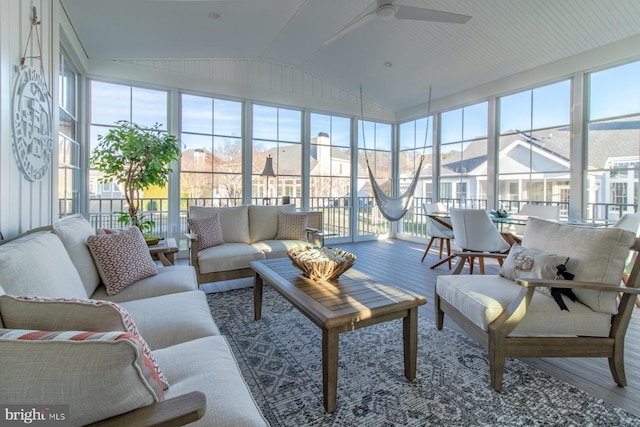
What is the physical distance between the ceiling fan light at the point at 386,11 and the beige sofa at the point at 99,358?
9.40ft

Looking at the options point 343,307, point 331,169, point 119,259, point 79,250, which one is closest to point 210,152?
point 331,169

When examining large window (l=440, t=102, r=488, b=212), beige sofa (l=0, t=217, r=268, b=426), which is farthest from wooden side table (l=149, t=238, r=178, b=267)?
large window (l=440, t=102, r=488, b=212)

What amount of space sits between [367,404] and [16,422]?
1.37 meters

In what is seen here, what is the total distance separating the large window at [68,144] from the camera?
3.23 metres

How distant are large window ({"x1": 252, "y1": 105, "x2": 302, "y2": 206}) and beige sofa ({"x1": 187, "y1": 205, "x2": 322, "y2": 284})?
1298 millimetres

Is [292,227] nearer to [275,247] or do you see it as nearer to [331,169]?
[275,247]

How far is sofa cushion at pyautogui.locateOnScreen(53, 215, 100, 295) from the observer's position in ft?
5.87

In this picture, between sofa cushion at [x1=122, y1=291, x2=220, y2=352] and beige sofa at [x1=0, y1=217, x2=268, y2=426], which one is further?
sofa cushion at [x1=122, y1=291, x2=220, y2=352]

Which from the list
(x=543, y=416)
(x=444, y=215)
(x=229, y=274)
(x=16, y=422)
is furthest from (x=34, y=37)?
(x=444, y=215)

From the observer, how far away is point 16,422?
2.02 feet

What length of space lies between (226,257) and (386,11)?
106 inches

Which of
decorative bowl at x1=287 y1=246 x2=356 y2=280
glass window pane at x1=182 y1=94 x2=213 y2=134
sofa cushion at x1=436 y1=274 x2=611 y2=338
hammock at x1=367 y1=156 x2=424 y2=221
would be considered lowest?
sofa cushion at x1=436 y1=274 x2=611 y2=338

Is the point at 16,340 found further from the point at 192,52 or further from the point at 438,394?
the point at 192,52

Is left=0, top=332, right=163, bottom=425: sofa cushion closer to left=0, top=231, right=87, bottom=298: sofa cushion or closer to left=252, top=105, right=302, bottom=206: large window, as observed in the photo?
left=0, top=231, right=87, bottom=298: sofa cushion
